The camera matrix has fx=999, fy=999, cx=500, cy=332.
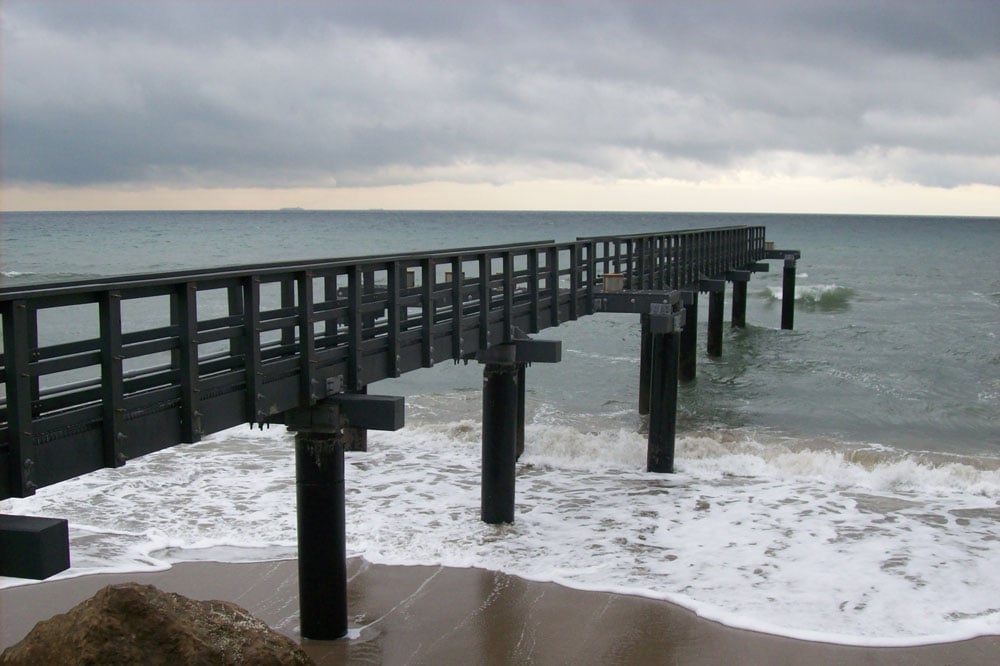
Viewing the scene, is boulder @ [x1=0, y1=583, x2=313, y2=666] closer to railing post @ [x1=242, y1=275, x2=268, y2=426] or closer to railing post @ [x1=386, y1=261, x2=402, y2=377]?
railing post @ [x1=242, y1=275, x2=268, y2=426]

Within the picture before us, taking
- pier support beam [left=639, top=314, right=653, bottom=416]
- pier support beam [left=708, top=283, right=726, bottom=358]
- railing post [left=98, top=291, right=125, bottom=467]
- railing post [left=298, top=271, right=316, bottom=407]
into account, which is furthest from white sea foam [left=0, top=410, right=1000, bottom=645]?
pier support beam [left=708, top=283, right=726, bottom=358]

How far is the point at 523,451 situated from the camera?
1802cm

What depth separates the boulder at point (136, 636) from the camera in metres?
6.34

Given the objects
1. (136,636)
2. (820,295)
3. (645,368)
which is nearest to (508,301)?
(136,636)

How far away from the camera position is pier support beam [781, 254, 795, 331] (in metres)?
35.8

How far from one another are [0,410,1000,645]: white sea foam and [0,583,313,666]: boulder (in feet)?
A: 16.1

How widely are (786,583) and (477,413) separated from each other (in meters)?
12.4

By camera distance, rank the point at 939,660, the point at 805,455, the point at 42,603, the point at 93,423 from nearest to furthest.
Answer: the point at 93,423
the point at 939,660
the point at 42,603
the point at 805,455

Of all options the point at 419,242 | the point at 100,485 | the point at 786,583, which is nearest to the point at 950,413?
the point at 786,583

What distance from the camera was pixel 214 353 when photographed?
9586mm

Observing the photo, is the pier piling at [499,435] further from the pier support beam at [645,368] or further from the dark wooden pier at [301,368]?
the pier support beam at [645,368]

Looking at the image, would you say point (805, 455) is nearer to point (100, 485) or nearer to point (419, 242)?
point (100, 485)

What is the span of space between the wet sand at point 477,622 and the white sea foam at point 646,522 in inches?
12.2

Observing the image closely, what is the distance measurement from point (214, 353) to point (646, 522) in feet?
21.5
